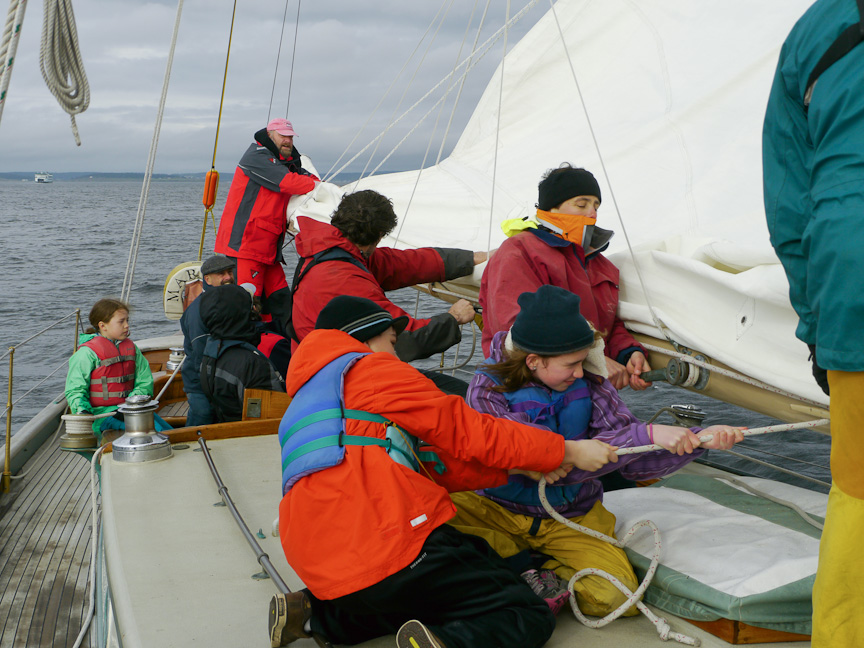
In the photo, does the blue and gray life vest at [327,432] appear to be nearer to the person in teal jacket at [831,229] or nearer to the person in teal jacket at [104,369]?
the person in teal jacket at [831,229]

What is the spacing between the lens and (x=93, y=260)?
24.8 metres

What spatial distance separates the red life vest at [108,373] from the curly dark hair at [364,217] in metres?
1.71

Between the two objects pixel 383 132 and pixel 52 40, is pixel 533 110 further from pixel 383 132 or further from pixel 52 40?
pixel 52 40

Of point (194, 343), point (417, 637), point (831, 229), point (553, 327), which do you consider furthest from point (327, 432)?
point (194, 343)

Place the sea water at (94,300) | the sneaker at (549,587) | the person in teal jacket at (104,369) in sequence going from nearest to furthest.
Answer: the sneaker at (549,587) < the person in teal jacket at (104,369) < the sea water at (94,300)

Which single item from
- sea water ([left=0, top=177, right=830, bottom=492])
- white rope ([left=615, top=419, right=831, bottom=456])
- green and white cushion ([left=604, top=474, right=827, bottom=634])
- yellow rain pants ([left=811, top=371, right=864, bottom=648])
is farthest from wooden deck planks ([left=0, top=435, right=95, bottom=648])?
yellow rain pants ([left=811, top=371, right=864, bottom=648])

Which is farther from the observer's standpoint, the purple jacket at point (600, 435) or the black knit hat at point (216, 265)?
the black knit hat at point (216, 265)

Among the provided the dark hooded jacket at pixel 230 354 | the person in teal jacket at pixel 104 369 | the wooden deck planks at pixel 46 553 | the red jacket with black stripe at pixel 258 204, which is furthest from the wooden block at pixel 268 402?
the red jacket with black stripe at pixel 258 204

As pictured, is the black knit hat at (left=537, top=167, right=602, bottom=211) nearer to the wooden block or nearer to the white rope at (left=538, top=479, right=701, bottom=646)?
the white rope at (left=538, top=479, right=701, bottom=646)

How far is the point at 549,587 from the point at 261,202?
11.2 ft

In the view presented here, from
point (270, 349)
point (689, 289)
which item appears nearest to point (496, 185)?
point (270, 349)

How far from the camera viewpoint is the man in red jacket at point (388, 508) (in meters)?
1.82

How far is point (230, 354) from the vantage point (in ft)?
12.7

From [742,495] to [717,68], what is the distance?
175cm
